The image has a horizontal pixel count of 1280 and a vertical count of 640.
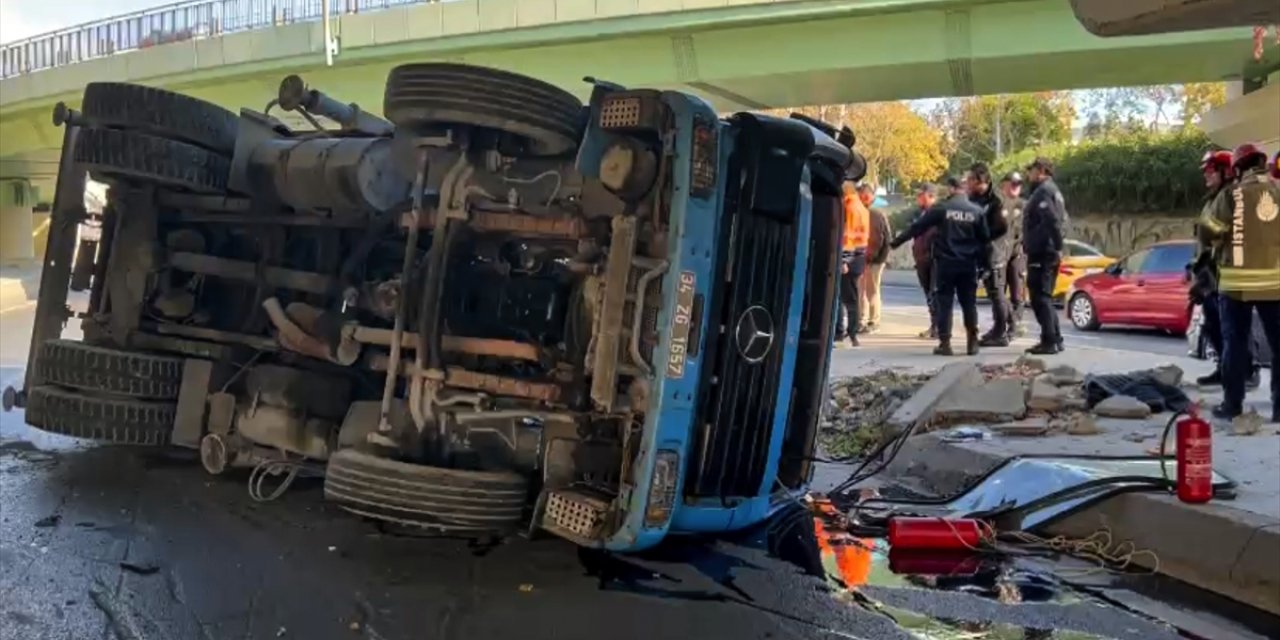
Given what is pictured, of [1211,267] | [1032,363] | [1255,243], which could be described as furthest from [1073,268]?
[1255,243]

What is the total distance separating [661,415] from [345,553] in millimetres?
1542

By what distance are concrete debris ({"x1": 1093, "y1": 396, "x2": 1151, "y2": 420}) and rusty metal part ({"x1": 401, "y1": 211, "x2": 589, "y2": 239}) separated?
4.40 m

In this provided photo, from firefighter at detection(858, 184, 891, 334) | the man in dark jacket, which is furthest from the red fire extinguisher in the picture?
firefighter at detection(858, 184, 891, 334)

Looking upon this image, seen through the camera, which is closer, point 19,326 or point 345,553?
point 345,553

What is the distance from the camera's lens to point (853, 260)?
1183 centimetres

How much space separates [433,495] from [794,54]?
16291 mm

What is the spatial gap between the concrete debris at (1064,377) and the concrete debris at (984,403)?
34 centimetres

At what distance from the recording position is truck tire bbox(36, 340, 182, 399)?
17.4 ft

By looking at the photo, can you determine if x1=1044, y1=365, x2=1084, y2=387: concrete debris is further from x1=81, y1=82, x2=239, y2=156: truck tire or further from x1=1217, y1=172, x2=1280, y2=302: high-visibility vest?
x1=81, y1=82, x2=239, y2=156: truck tire

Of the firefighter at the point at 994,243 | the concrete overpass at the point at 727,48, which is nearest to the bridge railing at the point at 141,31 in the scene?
the concrete overpass at the point at 727,48

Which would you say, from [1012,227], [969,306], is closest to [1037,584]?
[969,306]

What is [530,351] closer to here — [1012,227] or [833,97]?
[1012,227]

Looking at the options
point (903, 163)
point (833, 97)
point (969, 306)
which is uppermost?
point (903, 163)

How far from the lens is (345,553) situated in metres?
4.75
